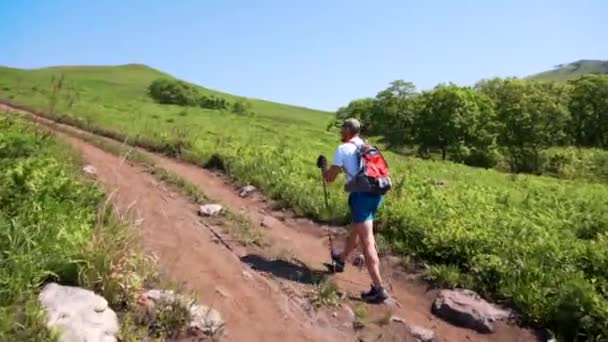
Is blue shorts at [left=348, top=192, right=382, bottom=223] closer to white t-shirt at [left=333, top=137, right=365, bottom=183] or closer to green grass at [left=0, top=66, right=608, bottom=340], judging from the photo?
white t-shirt at [left=333, top=137, right=365, bottom=183]

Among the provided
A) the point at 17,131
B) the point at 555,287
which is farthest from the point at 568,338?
the point at 17,131

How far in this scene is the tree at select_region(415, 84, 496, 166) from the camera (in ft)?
186

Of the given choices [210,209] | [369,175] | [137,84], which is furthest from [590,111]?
[137,84]

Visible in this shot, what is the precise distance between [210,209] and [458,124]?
4897 cm

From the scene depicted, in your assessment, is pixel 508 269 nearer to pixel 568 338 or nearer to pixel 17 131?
pixel 568 338

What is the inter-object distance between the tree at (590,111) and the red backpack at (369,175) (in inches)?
2708

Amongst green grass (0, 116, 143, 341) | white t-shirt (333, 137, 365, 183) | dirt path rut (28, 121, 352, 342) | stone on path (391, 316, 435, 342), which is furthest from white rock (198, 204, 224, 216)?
stone on path (391, 316, 435, 342)

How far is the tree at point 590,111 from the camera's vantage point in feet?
226

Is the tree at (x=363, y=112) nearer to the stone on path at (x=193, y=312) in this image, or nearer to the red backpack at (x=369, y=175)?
the red backpack at (x=369, y=175)

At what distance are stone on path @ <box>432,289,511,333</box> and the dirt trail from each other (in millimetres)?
153

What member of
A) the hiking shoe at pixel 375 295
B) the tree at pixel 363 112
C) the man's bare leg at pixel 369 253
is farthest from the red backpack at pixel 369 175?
the tree at pixel 363 112

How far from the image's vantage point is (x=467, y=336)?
8.01 metres

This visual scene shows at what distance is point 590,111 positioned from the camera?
6938 cm

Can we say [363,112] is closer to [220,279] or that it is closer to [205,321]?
[220,279]
